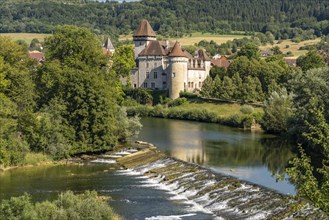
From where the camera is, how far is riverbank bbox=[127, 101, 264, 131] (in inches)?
2689

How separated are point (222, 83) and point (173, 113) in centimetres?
957

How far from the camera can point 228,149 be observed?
167ft

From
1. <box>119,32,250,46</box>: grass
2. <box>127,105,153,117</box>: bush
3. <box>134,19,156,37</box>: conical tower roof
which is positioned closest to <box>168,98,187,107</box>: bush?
<box>127,105,153,117</box>: bush

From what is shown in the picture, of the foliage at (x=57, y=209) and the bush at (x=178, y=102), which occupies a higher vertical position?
the bush at (x=178, y=102)

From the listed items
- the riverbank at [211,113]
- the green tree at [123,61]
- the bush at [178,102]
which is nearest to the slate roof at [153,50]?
the green tree at [123,61]

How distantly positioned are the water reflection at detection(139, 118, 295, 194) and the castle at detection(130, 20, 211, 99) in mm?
20510

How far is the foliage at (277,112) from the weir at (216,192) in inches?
752

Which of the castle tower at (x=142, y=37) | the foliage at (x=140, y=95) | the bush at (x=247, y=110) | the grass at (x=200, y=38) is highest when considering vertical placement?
the grass at (x=200, y=38)

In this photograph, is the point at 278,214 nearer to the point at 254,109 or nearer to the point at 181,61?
the point at 254,109

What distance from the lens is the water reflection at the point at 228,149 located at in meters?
40.8

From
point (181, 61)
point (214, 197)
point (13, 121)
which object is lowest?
point (214, 197)

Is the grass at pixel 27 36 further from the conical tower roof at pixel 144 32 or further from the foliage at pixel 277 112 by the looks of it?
the foliage at pixel 277 112

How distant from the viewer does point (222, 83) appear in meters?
A: 84.0

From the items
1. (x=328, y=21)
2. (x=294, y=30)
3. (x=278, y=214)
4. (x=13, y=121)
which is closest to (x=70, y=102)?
(x=13, y=121)
